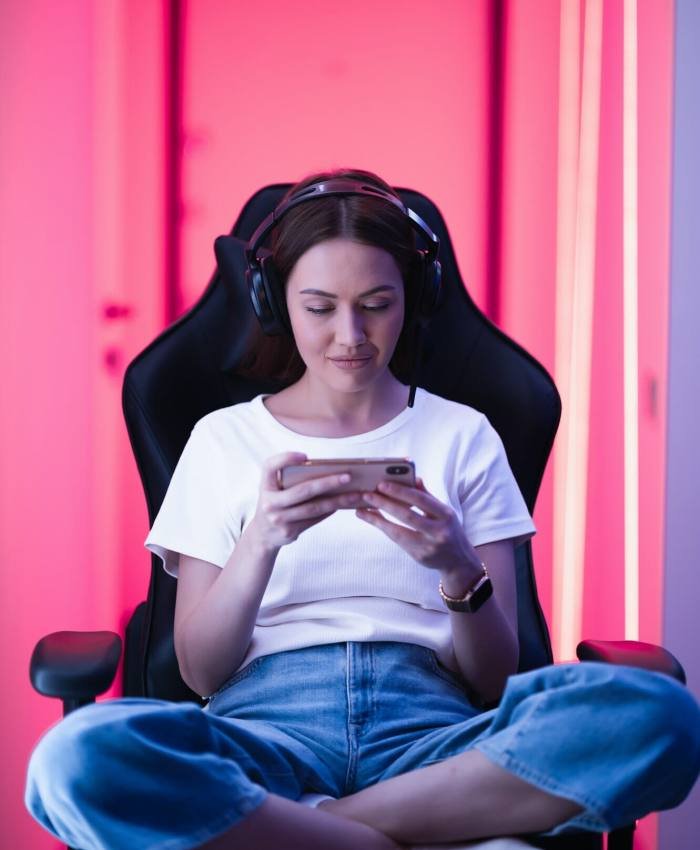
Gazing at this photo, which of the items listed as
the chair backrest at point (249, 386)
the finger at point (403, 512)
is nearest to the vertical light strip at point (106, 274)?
the chair backrest at point (249, 386)

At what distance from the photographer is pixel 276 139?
2.07 metres

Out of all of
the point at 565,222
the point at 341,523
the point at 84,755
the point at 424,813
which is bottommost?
the point at 424,813

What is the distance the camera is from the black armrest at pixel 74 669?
1.03 m

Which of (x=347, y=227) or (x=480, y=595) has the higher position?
(x=347, y=227)

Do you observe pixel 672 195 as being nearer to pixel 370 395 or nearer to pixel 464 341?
pixel 464 341

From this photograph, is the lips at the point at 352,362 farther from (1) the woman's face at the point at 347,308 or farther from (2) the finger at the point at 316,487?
(2) the finger at the point at 316,487

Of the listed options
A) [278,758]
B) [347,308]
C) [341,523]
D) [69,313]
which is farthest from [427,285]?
[69,313]

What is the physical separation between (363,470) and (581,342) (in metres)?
1.10

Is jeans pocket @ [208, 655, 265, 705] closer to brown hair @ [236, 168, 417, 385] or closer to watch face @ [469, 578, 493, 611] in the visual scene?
watch face @ [469, 578, 493, 611]

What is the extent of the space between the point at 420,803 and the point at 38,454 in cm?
118

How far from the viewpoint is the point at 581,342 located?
79.9 inches

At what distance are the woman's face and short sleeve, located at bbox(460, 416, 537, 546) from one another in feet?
0.62

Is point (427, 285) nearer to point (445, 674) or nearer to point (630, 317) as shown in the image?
point (445, 674)

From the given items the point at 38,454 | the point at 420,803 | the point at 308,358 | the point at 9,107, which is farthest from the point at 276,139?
the point at 420,803
